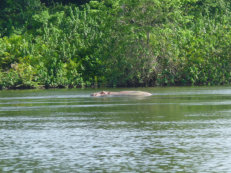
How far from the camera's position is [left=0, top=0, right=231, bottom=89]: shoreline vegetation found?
5838 centimetres

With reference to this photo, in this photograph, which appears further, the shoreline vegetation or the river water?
the shoreline vegetation

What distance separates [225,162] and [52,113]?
14.6m

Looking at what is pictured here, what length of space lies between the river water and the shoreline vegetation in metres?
31.1

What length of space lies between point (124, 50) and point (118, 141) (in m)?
42.3

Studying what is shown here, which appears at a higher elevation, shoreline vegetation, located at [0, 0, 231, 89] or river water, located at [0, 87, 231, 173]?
shoreline vegetation, located at [0, 0, 231, 89]

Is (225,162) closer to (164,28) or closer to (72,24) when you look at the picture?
(164,28)

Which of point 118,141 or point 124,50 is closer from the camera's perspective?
point 118,141

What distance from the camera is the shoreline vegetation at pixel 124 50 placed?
2298 inches

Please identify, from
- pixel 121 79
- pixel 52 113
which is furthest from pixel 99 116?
pixel 121 79

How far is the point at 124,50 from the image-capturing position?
59062mm

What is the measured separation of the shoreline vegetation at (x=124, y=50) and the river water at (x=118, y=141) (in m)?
31.1

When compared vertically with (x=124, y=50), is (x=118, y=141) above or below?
below

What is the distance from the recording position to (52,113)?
2731cm

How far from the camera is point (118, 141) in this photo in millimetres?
17047
